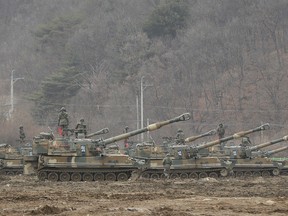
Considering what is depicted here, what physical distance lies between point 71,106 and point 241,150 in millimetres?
48684

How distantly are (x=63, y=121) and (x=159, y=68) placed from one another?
168 feet

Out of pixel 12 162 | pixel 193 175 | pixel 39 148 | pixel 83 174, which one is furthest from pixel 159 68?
pixel 83 174

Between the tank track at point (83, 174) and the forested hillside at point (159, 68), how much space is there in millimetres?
39933

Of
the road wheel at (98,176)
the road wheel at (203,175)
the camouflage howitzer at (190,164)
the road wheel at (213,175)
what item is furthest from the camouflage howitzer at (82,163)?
the road wheel at (213,175)

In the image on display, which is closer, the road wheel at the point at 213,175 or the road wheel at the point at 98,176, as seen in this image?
the road wheel at the point at 98,176

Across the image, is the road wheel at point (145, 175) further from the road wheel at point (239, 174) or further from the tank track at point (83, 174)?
the road wheel at point (239, 174)

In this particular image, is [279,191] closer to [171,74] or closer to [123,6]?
[171,74]

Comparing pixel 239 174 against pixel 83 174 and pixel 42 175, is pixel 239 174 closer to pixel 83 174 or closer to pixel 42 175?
pixel 83 174

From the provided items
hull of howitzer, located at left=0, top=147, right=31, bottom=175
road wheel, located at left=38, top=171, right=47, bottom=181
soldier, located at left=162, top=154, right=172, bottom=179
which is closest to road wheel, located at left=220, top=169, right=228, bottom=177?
soldier, located at left=162, top=154, right=172, bottom=179

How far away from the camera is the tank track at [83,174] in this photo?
35.7 meters

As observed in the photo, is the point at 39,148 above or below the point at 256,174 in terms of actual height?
above

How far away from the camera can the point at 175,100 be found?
3319 inches

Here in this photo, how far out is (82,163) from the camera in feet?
117

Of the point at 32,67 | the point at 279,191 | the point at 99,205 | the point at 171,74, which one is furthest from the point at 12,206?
the point at 32,67
